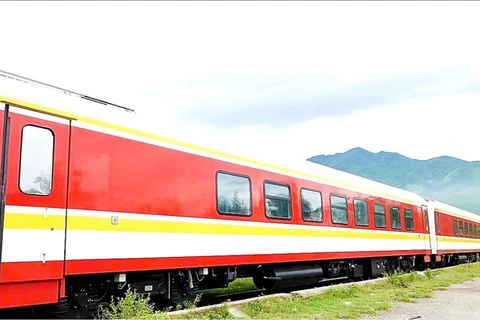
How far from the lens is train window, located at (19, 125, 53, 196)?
6246 millimetres

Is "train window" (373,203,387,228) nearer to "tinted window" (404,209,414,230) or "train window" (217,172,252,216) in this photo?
"tinted window" (404,209,414,230)

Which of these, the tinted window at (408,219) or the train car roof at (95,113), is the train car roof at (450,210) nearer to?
the tinted window at (408,219)

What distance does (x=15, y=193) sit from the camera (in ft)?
19.9

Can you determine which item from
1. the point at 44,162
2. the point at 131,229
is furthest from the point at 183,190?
the point at 44,162

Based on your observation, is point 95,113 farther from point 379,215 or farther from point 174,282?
point 379,215

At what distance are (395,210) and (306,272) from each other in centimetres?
715

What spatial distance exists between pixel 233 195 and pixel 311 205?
3321mm

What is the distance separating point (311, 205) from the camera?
12.5 meters

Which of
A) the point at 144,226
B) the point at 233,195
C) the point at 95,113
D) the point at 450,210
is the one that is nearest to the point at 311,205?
the point at 233,195

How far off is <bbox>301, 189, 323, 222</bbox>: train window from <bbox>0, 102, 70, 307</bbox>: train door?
6693 mm

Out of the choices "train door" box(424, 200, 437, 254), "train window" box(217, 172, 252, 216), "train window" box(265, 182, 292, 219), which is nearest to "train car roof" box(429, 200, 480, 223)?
"train door" box(424, 200, 437, 254)

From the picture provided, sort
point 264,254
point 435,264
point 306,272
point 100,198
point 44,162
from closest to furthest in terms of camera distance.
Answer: point 44,162, point 100,198, point 264,254, point 306,272, point 435,264

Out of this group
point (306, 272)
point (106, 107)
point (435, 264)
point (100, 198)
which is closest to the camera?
point (100, 198)

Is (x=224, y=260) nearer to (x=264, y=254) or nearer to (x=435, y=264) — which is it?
(x=264, y=254)
